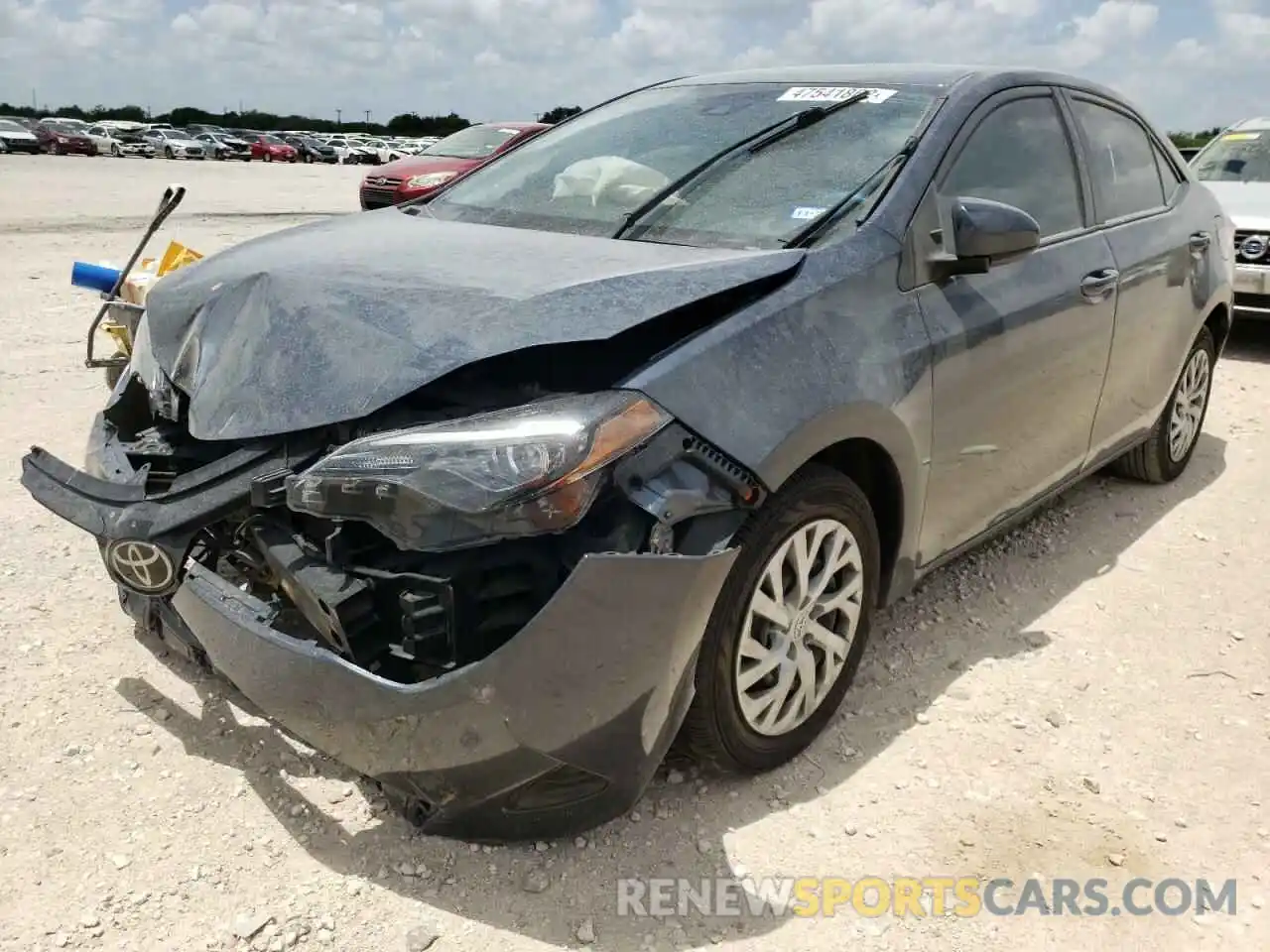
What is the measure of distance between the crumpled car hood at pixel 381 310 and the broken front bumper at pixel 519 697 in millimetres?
408

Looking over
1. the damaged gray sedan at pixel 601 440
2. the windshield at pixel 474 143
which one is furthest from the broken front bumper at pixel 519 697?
the windshield at pixel 474 143

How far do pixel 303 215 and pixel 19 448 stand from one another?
544 inches

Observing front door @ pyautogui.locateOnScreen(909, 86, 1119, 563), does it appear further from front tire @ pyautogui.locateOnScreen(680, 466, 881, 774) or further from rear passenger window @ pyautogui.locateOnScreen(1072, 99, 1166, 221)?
front tire @ pyautogui.locateOnScreen(680, 466, 881, 774)

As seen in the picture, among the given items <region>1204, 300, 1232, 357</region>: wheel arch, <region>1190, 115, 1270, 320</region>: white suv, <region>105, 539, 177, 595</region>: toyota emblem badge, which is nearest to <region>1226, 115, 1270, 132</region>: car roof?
<region>1190, 115, 1270, 320</region>: white suv

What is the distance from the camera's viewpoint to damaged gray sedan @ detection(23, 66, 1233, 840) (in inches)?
80.0

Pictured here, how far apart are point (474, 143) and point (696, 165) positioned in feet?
42.1

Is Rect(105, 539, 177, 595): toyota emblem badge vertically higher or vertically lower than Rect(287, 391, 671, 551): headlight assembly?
lower

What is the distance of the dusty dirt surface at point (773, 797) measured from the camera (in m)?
2.20

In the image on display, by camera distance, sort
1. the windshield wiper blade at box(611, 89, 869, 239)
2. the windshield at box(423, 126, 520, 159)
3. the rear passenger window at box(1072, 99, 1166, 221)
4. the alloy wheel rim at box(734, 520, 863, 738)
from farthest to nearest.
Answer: the windshield at box(423, 126, 520, 159) < the rear passenger window at box(1072, 99, 1166, 221) < the windshield wiper blade at box(611, 89, 869, 239) < the alloy wheel rim at box(734, 520, 863, 738)

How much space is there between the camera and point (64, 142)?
4003 centimetres

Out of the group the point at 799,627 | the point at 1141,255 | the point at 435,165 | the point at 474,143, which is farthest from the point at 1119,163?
the point at 474,143

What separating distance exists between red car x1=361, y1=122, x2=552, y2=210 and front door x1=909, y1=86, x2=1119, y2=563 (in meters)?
10.7

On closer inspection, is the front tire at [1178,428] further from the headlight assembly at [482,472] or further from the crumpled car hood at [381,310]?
the headlight assembly at [482,472]

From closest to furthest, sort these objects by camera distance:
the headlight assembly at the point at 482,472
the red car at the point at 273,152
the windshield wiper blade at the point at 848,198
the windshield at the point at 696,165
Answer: the headlight assembly at the point at 482,472 → the windshield wiper blade at the point at 848,198 → the windshield at the point at 696,165 → the red car at the point at 273,152
